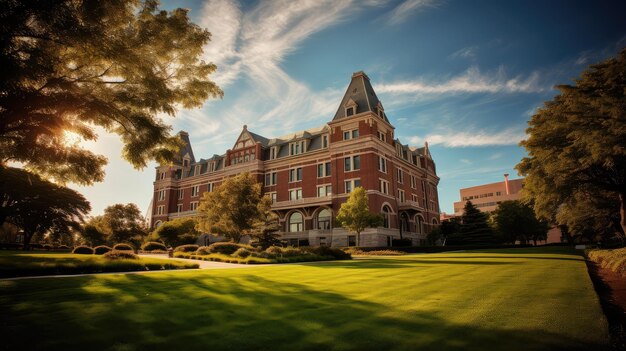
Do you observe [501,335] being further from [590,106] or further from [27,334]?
[590,106]

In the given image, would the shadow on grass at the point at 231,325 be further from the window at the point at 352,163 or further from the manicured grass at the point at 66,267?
the window at the point at 352,163

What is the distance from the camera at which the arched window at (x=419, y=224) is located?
5168 centimetres

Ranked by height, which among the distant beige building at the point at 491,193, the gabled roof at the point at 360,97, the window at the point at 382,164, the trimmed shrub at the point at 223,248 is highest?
the gabled roof at the point at 360,97

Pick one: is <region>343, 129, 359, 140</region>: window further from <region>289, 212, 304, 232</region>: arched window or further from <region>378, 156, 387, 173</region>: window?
<region>289, 212, 304, 232</region>: arched window

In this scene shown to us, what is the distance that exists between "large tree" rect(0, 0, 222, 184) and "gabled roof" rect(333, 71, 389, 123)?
1352 inches

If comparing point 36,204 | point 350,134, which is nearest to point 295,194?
point 350,134

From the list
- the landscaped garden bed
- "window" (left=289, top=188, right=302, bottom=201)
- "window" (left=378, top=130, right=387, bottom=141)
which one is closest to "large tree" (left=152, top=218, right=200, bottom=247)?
"window" (left=289, top=188, right=302, bottom=201)

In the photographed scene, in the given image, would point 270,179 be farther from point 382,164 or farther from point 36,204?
point 36,204

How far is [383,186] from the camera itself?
44.1 m

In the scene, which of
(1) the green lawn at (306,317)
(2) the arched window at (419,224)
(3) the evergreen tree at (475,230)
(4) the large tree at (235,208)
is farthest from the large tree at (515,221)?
(1) the green lawn at (306,317)

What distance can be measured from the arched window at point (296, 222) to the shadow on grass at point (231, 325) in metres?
40.2

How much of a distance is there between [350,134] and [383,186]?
8.47 metres

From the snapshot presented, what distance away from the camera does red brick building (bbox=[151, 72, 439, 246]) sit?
42844 millimetres

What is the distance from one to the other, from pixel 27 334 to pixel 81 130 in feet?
30.1
